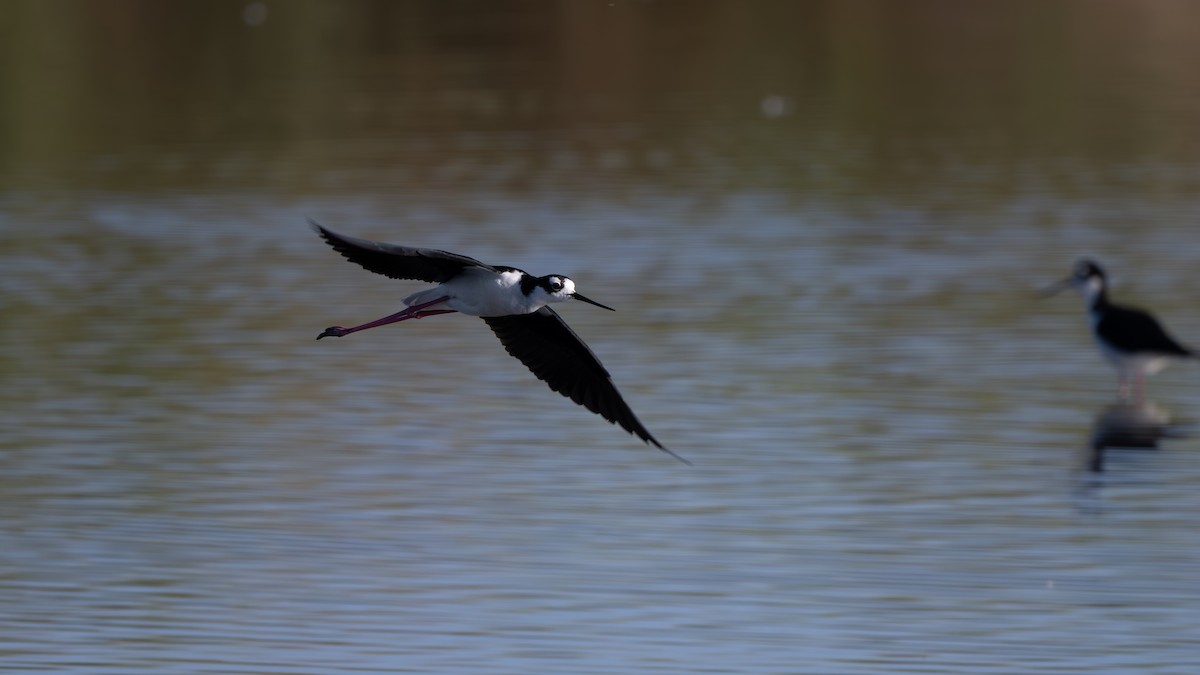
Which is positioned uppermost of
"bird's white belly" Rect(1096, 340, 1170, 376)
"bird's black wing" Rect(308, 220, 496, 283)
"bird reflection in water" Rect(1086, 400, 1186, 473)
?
"bird's black wing" Rect(308, 220, 496, 283)

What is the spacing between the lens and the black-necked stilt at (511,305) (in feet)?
18.4

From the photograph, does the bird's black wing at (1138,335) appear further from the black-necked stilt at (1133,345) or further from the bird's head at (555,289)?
the bird's head at (555,289)

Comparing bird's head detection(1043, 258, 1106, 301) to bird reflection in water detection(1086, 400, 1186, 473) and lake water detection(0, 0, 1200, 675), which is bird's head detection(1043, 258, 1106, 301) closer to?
lake water detection(0, 0, 1200, 675)

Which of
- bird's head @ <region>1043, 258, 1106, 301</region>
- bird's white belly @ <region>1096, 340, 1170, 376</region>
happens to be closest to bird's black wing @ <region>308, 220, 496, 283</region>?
bird's white belly @ <region>1096, 340, 1170, 376</region>

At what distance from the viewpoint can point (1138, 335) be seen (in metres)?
10.7

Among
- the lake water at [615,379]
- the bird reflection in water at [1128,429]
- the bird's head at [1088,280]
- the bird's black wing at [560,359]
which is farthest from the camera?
the bird's head at [1088,280]

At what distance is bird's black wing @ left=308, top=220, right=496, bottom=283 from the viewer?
Answer: 5.31m

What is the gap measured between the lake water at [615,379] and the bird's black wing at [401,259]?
1.59m

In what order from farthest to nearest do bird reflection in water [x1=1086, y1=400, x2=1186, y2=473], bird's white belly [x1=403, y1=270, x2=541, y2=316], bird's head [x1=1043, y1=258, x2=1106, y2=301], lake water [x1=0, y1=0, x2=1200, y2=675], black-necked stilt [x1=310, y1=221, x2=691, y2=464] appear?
bird's head [x1=1043, y1=258, x2=1106, y2=301] → bird reflection in water [x1=1086, y1=400, x2=1186, y2=473] → lake water [x1=0, y1=0, x2=1200, y2=675] → bird's white belly [x1=403, y1=270, x2=541, y2=316] → black-necked stilt [x1=310, y1=221, x2=691, y2=464]

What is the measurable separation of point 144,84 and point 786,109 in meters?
7.83

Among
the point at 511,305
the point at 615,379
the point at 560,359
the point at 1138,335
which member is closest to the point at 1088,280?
the point at 1138,335

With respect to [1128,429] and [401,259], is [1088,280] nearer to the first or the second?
[1128,429]

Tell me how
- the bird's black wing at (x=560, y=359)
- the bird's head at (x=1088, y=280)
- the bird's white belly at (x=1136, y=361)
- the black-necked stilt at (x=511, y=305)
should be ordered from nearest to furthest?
the black-necked stilt at (x=511, y=305)
the bird's black wing at (x=560, y=359)
the bird's white belly at (x=1136, y=361)
the bird's head at (x=1088, y=280)

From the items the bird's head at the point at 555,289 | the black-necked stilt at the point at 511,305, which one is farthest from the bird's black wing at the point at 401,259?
the bird's head at the point at 555,289
